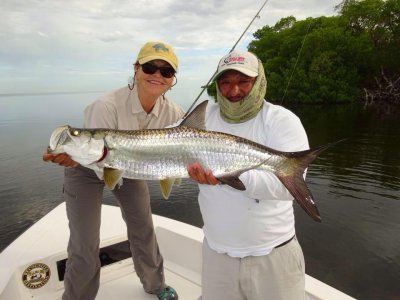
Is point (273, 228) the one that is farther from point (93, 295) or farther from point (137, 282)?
point (137, 282)

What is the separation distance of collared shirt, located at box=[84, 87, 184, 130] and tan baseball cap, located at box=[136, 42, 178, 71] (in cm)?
41

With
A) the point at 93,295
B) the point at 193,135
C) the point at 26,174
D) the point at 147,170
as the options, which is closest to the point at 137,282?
the point at 93,295

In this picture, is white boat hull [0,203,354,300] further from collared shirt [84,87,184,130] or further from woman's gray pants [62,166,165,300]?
collared shirt [84,87,184,130]

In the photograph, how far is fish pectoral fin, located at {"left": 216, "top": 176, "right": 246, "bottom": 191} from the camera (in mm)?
2799

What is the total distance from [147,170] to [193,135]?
0.59 meters

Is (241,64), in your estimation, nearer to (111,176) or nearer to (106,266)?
(111,176)

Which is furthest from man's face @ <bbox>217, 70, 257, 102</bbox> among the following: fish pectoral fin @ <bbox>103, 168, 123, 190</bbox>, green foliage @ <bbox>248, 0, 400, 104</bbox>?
green foliage @ <bbox>248, 0, 400, 104</bbox>

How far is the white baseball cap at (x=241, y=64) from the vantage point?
2.93 m

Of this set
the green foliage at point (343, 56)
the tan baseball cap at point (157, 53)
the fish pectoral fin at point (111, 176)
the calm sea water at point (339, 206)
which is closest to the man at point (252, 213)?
the fish pectoral fin at point (111, 176)

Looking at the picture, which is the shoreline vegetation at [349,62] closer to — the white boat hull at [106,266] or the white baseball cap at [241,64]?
the white boat hull at [106,266]

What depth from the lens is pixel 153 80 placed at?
396cm

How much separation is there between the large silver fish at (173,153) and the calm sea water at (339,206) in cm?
695

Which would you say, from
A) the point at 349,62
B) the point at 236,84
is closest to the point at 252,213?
the point at 236,84

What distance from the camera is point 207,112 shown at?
11.3 ft
